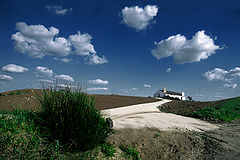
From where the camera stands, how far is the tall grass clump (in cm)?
366

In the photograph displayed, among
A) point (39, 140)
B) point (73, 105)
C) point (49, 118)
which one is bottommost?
point (39, 140)

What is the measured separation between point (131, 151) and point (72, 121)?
1972mm

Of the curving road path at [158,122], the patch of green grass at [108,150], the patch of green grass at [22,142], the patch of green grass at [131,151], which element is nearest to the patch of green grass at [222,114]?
the curving road path at [158,122]

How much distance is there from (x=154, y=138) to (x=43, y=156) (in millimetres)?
3555

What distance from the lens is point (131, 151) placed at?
4.16 meters

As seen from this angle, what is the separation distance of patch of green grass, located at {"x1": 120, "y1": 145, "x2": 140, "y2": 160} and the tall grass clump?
28.6 inches

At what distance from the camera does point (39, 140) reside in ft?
11.8

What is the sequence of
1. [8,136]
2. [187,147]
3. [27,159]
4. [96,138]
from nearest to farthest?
[27,159] < [8,136] < [96,138] < [187,147]

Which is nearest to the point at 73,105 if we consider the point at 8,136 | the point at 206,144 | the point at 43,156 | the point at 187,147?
the point at 43,156

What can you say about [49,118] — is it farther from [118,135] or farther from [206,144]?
[206,144]

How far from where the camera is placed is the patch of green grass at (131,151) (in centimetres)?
406

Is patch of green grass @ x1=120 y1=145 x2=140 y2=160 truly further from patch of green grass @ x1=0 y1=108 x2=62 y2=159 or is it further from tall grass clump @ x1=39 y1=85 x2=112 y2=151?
patch of green grass @ x1=0 y1=108 x2=62 y2=159

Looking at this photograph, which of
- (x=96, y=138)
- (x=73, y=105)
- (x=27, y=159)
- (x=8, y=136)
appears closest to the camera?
(x=27, y=159)

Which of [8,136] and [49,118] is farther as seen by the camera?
[49,118]
